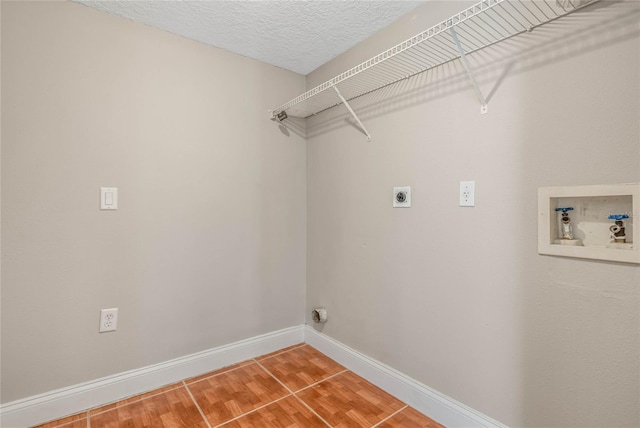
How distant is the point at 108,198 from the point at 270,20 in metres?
1.32

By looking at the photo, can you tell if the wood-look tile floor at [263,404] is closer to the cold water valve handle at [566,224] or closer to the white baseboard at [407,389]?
the white baseboard at [407,389]

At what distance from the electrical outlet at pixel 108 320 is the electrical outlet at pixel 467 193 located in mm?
1901

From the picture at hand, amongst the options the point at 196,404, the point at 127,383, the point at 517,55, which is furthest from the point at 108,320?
the point at 517,55

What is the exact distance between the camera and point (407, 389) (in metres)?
1.66

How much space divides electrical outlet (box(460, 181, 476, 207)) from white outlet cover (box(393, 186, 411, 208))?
289mm

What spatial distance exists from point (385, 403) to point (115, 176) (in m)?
1.93

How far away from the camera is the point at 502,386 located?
1307mm

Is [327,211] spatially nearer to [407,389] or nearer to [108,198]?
[407,389]

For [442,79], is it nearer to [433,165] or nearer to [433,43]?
[433,43]

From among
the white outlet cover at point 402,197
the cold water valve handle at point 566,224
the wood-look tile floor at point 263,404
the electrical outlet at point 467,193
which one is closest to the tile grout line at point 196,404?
the wood-look tile floor at point 263,404

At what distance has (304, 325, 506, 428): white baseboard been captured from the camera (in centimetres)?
141

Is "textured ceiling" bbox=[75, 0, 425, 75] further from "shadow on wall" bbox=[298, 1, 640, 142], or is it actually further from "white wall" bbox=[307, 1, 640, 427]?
"shadow on wall" bbox=[298, 1, 640, 142]

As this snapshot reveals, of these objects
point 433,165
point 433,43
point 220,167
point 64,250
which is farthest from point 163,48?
point 433,165

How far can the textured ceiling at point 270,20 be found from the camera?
1579mm
